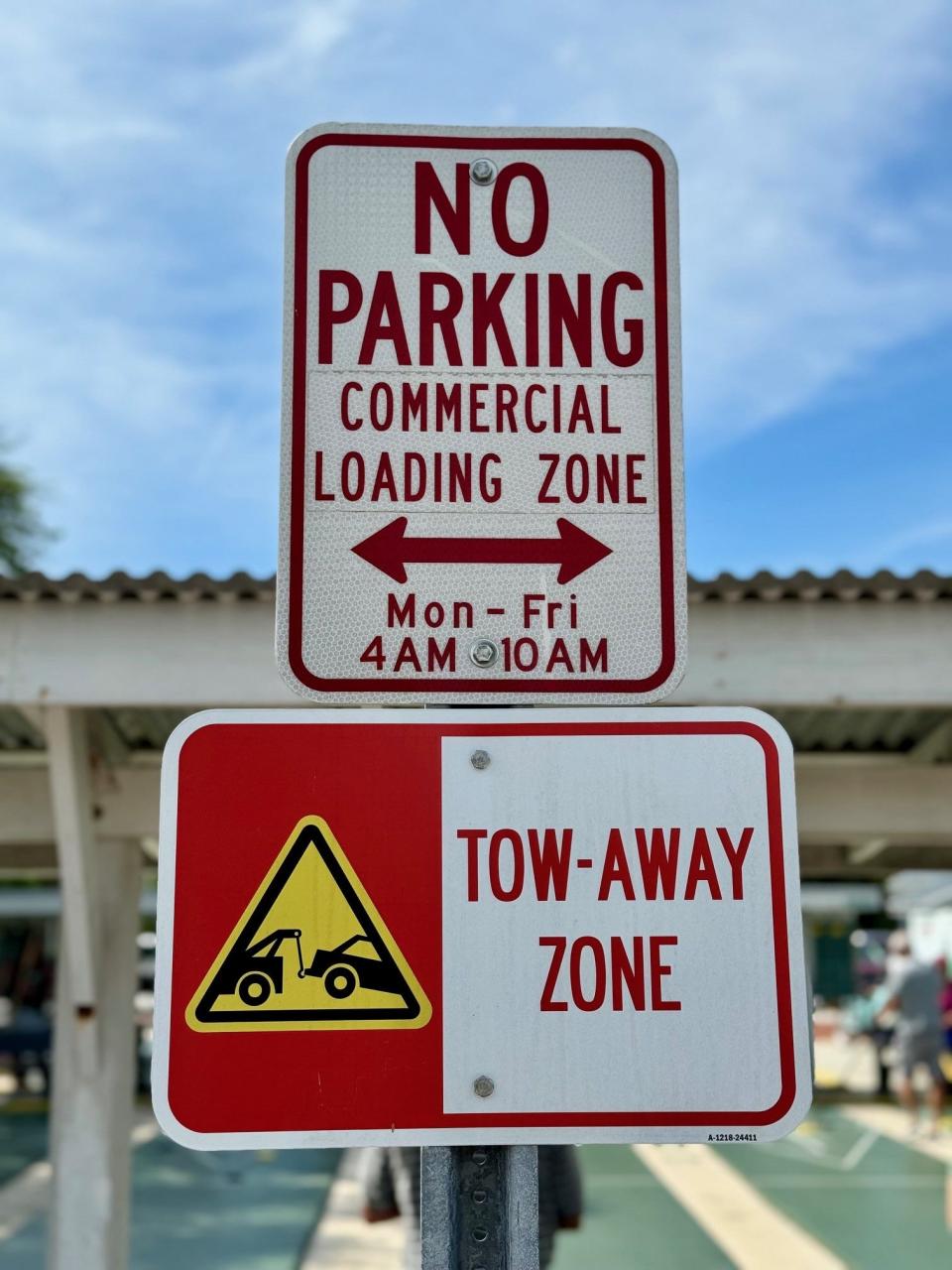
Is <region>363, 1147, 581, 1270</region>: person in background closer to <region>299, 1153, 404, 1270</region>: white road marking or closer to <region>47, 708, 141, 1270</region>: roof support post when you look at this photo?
<region>47, 708, 141, 1270</region>: roof support post

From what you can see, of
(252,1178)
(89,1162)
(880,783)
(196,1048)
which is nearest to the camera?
(196,1048)

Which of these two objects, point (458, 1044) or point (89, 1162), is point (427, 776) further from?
point (89, 1162)

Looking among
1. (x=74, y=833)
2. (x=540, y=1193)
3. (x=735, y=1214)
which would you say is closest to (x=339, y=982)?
(x=540, y=1193)

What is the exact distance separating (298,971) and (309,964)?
13mm

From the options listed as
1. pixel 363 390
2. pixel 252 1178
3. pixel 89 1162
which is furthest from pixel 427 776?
pixel 252 1178

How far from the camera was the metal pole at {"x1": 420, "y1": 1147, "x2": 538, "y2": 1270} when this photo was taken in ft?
4.38

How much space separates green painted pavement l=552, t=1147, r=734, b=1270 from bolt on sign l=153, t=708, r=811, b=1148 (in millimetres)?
7005

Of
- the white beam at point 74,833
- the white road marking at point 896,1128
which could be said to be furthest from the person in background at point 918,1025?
the white beam at point 74,833

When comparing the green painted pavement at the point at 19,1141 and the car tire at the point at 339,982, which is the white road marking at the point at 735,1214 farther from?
the car tire at the point at 339,982

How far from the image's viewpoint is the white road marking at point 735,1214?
8428mm

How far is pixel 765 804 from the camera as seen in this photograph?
144 cm

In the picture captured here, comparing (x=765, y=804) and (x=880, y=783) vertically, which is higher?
(x=880, y=783)

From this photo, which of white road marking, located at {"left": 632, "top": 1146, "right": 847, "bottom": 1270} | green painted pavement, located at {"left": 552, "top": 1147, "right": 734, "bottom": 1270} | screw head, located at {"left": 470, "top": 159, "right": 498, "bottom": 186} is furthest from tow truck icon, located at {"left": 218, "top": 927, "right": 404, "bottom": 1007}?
white road marking, located at {"left": 632, "top": 1146, "right": 847, "bottom": 1270}

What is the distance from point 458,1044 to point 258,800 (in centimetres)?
33
